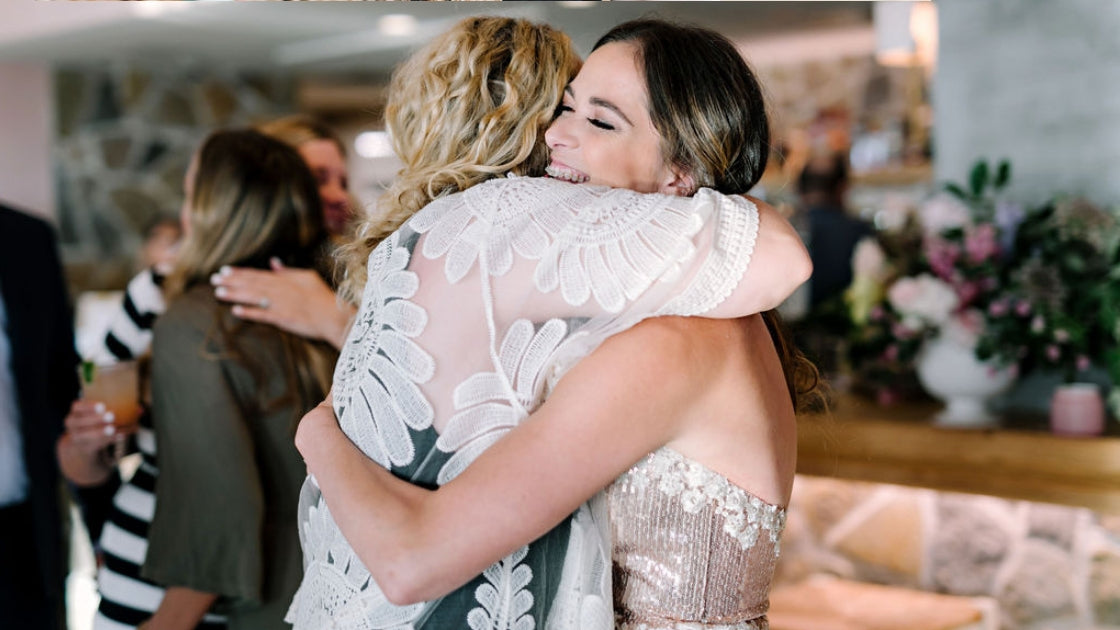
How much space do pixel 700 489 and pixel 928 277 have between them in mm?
1576

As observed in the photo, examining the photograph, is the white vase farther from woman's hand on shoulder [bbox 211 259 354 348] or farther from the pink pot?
woman's hand on shoulder [bbox 211 259 354 348]

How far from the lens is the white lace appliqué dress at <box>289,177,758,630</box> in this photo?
1.04 metres

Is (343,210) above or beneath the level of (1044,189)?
above

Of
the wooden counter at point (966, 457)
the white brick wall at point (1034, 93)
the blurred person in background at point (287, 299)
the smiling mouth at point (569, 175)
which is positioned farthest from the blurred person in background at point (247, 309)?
the white brick wall at point (1034, 93)

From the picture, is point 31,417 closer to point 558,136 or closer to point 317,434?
point 317,434

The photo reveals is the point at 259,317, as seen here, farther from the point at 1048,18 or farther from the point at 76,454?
Result: the point at 1048,18

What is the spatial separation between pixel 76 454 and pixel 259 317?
0.67 m

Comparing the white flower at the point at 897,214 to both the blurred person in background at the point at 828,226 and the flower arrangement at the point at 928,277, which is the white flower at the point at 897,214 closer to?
the flower arrangement at the point at 928,277

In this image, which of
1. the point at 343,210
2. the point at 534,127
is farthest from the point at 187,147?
the point at 534,127

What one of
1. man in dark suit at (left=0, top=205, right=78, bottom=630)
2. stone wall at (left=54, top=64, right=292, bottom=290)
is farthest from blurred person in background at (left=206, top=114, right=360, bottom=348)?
stone wall at (left=54, top=64, right=292, bottom=290)

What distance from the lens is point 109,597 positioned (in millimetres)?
1887

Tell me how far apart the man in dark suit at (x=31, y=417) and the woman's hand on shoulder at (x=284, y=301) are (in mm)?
770

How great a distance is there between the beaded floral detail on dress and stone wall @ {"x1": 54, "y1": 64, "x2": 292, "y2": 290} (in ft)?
22.6

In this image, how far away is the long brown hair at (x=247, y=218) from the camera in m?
1.83
